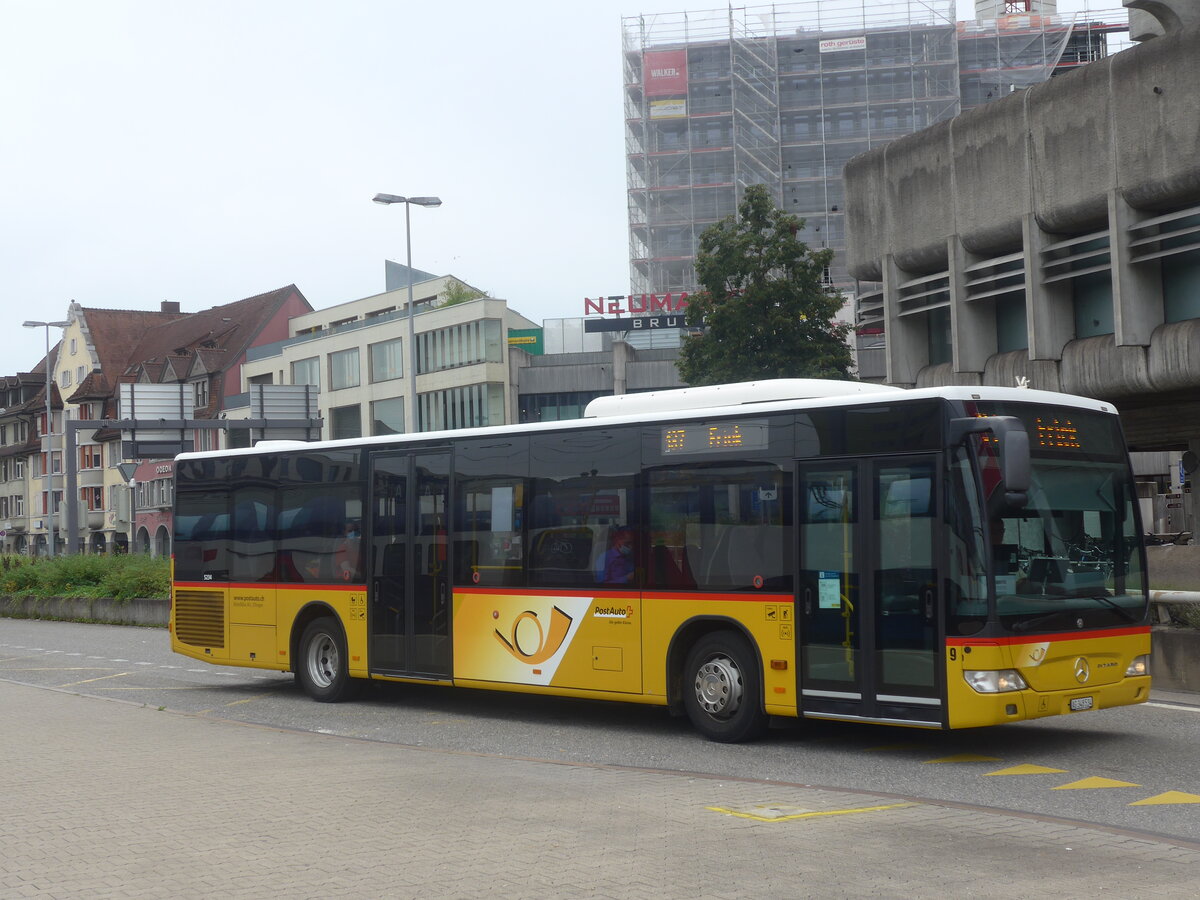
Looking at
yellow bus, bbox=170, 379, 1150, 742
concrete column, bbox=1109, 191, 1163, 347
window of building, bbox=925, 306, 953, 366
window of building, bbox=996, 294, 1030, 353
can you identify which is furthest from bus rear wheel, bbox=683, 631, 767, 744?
window of building, bbox=925, 306, 953, 366

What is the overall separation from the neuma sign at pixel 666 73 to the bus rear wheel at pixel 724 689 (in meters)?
78.2

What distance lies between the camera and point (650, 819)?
8445mm

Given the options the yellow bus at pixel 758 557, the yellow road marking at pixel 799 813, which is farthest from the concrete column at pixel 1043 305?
the yellow road marking at pixel 799 813

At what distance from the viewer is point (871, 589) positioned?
1114 cm

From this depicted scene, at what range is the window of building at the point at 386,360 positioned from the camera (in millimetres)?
74188

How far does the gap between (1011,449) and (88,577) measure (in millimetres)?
33193

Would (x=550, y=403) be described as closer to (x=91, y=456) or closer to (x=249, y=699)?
(x=91, y=456)

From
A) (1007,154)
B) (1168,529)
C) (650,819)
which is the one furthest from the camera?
(1168,529)

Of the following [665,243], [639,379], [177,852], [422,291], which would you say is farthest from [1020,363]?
[665,243]

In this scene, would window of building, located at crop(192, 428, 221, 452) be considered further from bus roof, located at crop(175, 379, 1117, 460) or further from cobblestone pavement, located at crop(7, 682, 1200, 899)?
cobblestone pavement, located at crop(7, 682, 1200, 899)

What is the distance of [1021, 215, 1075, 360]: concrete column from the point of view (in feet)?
91.8

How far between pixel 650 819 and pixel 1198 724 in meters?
6.32

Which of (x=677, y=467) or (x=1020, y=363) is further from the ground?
(x=1020, y=363)

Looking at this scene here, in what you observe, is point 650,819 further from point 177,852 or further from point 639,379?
point 639,379
